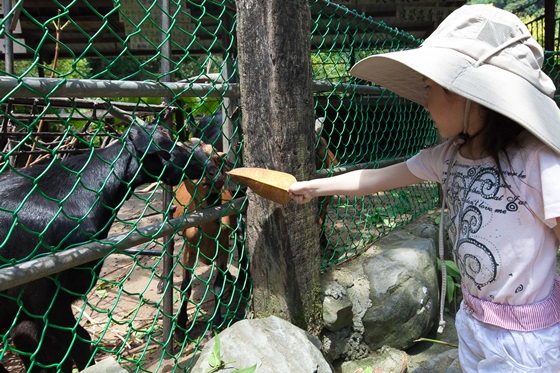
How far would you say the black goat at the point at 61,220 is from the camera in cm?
229

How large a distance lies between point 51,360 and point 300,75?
6.45 ft

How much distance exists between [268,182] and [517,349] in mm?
1091

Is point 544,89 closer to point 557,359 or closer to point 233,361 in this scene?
point 557,359

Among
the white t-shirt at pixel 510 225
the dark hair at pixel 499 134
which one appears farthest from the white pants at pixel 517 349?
the dark hair at pixel 499 134

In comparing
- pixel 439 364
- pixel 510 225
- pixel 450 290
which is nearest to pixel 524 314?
pixel 510 225

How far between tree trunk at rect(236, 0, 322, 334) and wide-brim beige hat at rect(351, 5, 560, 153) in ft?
2.40

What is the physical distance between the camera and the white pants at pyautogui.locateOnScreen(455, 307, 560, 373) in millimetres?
1589

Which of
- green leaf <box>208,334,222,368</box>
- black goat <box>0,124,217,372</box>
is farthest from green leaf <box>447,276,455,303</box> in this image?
green leaf <box>208,334,222,368</box>

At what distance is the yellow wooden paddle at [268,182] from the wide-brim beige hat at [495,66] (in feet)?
2.28

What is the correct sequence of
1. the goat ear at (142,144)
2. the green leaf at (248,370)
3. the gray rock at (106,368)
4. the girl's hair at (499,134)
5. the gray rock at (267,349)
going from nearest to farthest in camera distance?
the girl's hair at (499,134) < the gray rock at (106,368) < the green leaf at (248,370) < the gray rock at (267,349) < the goat ear at (142,144)

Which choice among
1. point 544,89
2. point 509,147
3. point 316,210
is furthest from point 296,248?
point 544,89

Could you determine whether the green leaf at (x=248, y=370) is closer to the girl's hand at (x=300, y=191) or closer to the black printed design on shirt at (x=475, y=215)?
the girl's hand at (x=300, y=191)

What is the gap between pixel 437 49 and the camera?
5.01 ft

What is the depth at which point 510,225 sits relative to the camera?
1.57 meters
